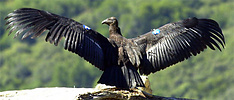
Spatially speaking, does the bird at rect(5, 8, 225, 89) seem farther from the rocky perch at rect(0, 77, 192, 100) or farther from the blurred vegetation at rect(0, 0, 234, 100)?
the blurred vegetation at rect(0, 0, 234, 100)

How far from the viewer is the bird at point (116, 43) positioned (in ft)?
37.1

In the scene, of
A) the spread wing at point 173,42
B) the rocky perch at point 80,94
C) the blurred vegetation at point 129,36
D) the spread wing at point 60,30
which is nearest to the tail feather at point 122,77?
the rocky perch at point 80,94

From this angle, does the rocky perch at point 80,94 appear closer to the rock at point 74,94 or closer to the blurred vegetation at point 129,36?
the rock at point 74,94

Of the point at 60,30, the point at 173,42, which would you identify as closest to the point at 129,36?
the point at 173,42

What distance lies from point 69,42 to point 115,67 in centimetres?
89

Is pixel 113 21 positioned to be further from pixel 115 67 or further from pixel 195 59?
pixel 195 59

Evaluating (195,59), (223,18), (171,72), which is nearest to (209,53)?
(195,59)

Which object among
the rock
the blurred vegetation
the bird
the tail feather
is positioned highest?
the blurred vegetation

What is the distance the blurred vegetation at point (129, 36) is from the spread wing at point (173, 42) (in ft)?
84.9

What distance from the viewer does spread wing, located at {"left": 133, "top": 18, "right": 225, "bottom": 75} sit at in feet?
39.1

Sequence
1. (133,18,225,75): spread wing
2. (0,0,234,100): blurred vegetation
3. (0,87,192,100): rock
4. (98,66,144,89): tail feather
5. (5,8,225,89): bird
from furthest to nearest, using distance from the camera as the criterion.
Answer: (0,0,234,100): blurred vegetation < (133,18,225,75): spread wing < (5,8,225,89): bird < (98,66,144,89): tail feather < (0,87,192,100): rock

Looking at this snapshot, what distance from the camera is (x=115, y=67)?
37.3 feet

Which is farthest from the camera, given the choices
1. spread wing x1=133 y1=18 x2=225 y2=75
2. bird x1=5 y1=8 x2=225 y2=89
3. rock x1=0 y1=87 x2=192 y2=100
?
spread wing x1=133 y1=18 x2=225 y2=75

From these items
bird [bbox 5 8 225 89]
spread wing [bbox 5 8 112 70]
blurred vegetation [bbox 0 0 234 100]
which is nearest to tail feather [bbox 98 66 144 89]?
bird [bbox 5 8 225 89]
